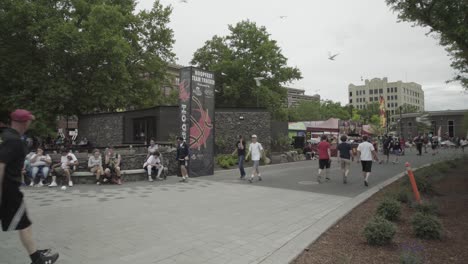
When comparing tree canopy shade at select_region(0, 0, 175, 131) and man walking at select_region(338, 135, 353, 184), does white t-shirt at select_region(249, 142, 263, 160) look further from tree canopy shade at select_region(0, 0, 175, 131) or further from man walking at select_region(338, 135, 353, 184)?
tree canopy shade at select_region(0, 0, 175, 131)

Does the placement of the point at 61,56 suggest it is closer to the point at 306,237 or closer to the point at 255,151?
the point at 255,151

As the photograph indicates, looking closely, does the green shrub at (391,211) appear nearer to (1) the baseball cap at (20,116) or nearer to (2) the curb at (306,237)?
(2) the curb at (306,237)

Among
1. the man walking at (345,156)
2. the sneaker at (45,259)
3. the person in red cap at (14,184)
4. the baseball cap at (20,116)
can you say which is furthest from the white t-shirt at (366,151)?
the baseball cap at (20,116)

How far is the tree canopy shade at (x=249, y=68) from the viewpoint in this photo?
38.8 m

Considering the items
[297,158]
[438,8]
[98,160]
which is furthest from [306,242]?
[297,158]

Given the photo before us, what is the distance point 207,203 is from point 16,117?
5.54 m

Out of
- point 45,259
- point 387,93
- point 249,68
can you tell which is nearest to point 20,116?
point 45,259

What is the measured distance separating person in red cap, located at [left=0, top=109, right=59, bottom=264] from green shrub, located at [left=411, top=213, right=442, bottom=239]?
5.54 metres

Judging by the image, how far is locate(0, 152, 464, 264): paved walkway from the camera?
4.83 m

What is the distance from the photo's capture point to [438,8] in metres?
9.84

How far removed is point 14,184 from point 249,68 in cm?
3653

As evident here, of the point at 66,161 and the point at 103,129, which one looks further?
the point at 103,129

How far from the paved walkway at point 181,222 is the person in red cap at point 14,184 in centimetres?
68

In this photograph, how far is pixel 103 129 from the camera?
2675 centimetres
